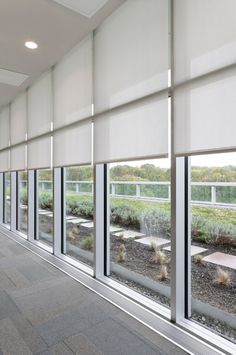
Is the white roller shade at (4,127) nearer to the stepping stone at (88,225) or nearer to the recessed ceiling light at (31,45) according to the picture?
the recessed ceiling light at (31,45)

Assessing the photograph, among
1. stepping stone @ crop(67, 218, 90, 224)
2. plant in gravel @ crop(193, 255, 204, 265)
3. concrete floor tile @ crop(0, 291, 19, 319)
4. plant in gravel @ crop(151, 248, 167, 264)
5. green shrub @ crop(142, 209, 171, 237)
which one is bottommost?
concrete floor tile @ crop(0, 291, 19, 319)

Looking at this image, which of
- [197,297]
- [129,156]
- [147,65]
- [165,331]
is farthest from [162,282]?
[147,65]

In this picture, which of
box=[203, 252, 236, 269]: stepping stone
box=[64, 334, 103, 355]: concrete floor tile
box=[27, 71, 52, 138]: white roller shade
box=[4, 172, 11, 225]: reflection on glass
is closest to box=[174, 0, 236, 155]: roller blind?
box=[203, 252, 236, 269]: stepping stone

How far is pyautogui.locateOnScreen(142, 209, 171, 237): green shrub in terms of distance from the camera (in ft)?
9.14

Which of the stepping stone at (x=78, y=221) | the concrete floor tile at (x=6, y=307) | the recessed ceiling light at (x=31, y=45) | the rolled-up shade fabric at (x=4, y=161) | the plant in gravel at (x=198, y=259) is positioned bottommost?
the concrete floor tile at (x=6, y=307)

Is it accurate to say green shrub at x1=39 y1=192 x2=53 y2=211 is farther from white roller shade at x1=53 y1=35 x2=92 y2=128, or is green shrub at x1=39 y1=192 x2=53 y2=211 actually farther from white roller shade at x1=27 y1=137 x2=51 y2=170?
white roller shade at x1=53 y1=35 x2=92 y2=128

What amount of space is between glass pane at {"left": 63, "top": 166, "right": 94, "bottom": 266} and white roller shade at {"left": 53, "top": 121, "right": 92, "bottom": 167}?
271 millimetres

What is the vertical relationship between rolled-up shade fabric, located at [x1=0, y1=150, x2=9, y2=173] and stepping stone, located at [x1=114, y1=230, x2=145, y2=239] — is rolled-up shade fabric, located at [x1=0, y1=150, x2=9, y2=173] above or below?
above

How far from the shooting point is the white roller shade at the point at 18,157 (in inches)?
208

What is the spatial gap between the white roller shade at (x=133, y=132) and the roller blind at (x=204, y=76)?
0.18 metres

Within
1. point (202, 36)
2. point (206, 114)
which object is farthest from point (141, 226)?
point (202, 36)

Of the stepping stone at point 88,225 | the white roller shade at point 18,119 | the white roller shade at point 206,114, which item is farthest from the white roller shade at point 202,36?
the white roller shade at point 18,119

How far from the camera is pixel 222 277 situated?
2.30 m

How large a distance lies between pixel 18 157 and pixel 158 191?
151 inches
